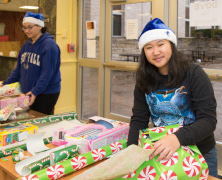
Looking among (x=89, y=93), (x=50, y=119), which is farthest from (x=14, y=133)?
(x=89, y=93)

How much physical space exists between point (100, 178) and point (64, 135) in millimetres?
714

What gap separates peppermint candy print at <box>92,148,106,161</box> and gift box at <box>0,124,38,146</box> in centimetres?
54

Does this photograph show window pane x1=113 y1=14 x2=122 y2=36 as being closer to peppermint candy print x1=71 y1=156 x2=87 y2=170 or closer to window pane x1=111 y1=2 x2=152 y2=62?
window pane x1=111 y1=2 x2=152 y2=62

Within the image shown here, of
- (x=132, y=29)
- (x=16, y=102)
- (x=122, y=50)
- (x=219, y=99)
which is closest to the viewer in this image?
(x=16, y=102)

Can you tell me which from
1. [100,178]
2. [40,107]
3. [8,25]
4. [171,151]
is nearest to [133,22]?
[40,107]

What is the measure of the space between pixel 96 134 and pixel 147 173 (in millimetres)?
500

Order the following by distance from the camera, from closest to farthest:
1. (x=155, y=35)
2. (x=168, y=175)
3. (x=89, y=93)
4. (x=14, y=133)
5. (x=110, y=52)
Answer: (x=168, y=175), (x=155, y=35), (x=14, y=133), (x=110, y=52), (x=89, y=93)

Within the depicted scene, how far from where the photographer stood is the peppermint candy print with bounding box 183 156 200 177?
109cm

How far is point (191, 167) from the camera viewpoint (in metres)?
1.10

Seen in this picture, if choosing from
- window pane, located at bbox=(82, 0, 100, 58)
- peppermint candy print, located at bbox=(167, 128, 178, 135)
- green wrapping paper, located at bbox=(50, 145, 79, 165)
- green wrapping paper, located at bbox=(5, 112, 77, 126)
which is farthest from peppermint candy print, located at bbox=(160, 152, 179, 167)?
window pane, located at bbox=(82, 0, 100, 58)

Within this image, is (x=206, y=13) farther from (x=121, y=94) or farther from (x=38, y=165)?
(x=38, y=165)

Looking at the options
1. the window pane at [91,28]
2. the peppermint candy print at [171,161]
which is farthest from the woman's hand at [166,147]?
the window pane at [91,28]

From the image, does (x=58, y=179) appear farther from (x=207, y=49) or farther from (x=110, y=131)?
(x=207, y=49)

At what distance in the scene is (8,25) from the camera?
4668 millimetres
